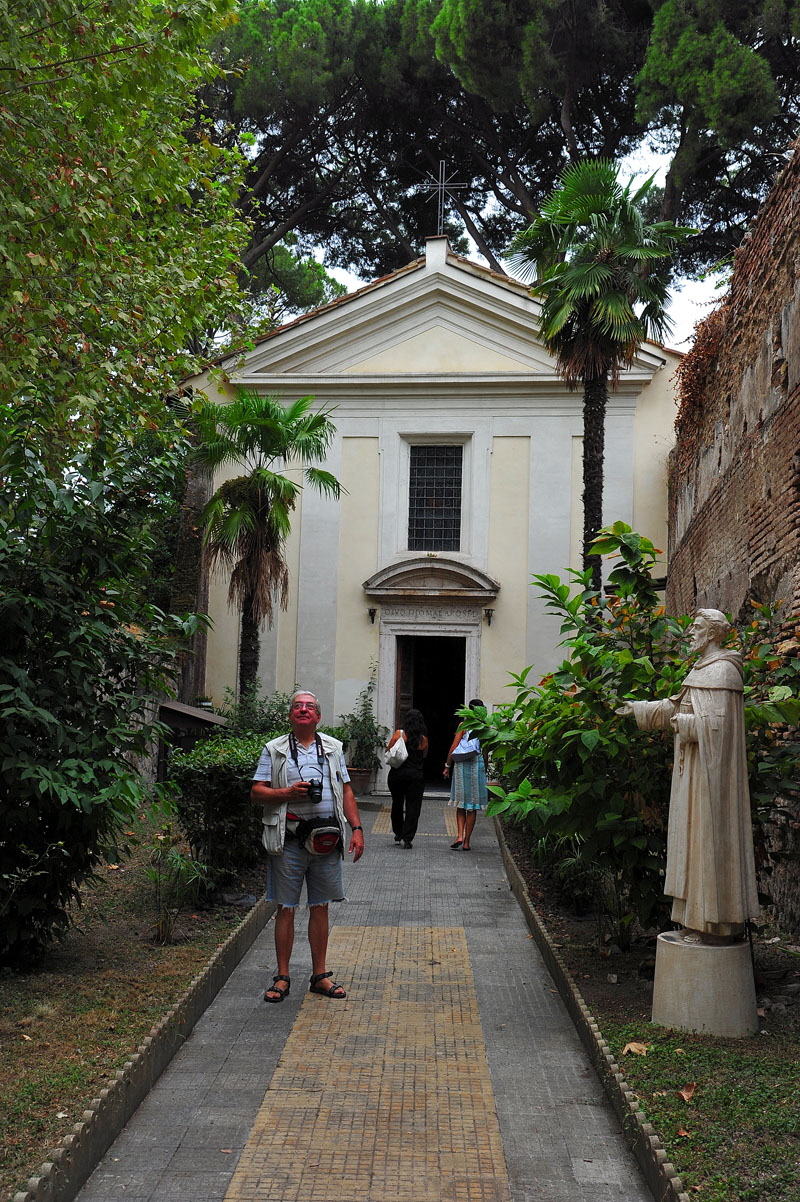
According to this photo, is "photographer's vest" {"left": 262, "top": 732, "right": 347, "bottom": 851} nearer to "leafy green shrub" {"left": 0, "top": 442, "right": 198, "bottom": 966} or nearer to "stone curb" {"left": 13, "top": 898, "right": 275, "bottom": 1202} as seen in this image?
"leafy green shrub" {"left": 0, "top": 442, "right": 198, "bottom": 966}

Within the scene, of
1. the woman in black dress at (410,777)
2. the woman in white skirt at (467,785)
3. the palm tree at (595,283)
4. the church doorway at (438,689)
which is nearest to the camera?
the woman in white skirt at (467,785)

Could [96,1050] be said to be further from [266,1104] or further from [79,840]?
[79,840]

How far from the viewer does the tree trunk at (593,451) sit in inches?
615

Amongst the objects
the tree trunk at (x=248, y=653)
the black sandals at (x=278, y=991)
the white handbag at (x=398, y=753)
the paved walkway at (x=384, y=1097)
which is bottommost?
the paved walkway at (x=384, y=1097)

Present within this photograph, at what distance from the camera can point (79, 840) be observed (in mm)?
6754

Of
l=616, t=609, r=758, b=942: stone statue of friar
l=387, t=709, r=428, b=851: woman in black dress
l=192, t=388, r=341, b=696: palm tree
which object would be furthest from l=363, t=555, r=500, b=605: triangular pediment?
l=616, t=609, r=758, b=942: stone statue of friar

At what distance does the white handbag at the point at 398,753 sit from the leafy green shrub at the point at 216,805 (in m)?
3.95

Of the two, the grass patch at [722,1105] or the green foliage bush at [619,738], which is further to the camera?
the green foliage bush at [619,738]

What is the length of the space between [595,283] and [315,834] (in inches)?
422

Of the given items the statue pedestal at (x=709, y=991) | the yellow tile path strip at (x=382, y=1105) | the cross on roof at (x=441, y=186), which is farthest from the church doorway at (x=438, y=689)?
the statue pedestal at (x=709, y=991)

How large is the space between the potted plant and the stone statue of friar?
13771 millimetres

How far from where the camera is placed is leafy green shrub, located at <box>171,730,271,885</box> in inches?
358

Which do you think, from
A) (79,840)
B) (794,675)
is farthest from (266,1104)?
(794,675)

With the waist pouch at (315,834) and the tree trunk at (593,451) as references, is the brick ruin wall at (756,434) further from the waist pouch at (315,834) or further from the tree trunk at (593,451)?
the waist pouch at (315,834)
